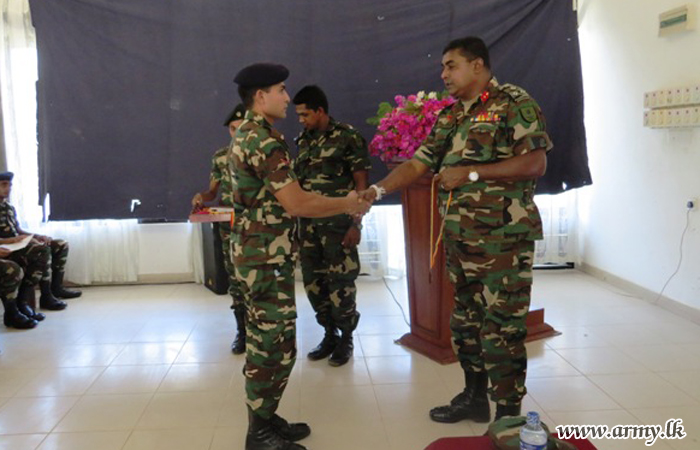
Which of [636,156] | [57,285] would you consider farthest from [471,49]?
[57,285]

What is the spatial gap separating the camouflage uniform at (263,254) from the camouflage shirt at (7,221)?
2881 millimetres

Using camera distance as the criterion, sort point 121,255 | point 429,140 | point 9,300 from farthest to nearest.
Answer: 1. point 121,255
2. point 9,300
3. point 429,140

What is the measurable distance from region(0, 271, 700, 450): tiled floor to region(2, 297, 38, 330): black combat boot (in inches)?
2.9

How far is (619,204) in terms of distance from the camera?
4727mm

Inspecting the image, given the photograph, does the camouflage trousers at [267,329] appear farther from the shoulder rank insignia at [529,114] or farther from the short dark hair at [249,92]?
the shoulder rank insignia at [529,114]

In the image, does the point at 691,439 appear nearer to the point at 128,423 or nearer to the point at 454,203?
the point at 454,203

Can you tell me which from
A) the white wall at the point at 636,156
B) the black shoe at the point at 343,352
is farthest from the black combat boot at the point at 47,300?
the white wall at the point at 636,156

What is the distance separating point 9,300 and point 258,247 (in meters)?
2.77

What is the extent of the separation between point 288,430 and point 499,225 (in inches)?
48.8

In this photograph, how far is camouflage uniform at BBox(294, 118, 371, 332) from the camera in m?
3.14

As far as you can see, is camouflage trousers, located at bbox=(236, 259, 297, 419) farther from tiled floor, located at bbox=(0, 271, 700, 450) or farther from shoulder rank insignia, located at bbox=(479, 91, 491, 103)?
shoulder rank insignia, located at bbox=(479, 91, 491, 103)

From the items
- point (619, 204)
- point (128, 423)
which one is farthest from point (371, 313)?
point (619, 204)

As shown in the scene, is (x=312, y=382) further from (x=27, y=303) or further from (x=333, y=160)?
(x=27, y=303)

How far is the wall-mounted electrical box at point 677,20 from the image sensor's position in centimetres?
368
